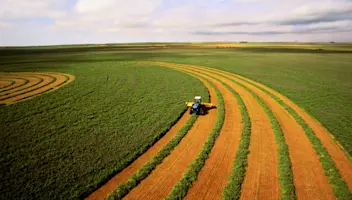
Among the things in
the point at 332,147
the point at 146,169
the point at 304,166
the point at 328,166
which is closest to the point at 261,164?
the point at 304,166

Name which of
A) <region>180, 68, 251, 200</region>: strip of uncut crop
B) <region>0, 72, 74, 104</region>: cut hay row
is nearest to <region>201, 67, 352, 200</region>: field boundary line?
<region>180, 68, 251, 200</region>: strip of uncut crop

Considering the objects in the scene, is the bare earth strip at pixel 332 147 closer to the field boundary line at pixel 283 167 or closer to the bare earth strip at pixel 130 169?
the field boundary line at pixel 283 167

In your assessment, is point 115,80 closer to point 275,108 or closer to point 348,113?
point 275,108

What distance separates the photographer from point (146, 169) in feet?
40.5

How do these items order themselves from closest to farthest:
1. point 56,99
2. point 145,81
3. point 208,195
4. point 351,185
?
point 208,195
point 351,185
point 56,99
point 145,81

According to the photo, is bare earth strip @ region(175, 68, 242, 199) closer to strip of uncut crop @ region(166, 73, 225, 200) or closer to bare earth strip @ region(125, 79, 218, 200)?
strip of uncut crop @ region(166, 73, 225, 200)

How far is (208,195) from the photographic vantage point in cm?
1044

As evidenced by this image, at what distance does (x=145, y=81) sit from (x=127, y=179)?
86.5ft

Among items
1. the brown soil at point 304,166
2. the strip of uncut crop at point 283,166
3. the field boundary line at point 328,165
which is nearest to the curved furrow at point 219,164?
the strip of uncut crop at point 283,166

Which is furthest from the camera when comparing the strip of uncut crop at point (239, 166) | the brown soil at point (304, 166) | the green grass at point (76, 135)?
the green grass at point (76, 135)

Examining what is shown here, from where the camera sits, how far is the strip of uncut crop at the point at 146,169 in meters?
10.5

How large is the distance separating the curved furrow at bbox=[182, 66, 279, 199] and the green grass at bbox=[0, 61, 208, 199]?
6.23m

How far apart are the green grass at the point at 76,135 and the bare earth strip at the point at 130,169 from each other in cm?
33

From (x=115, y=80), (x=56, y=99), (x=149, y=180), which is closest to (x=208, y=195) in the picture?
(x=149, y=180)
